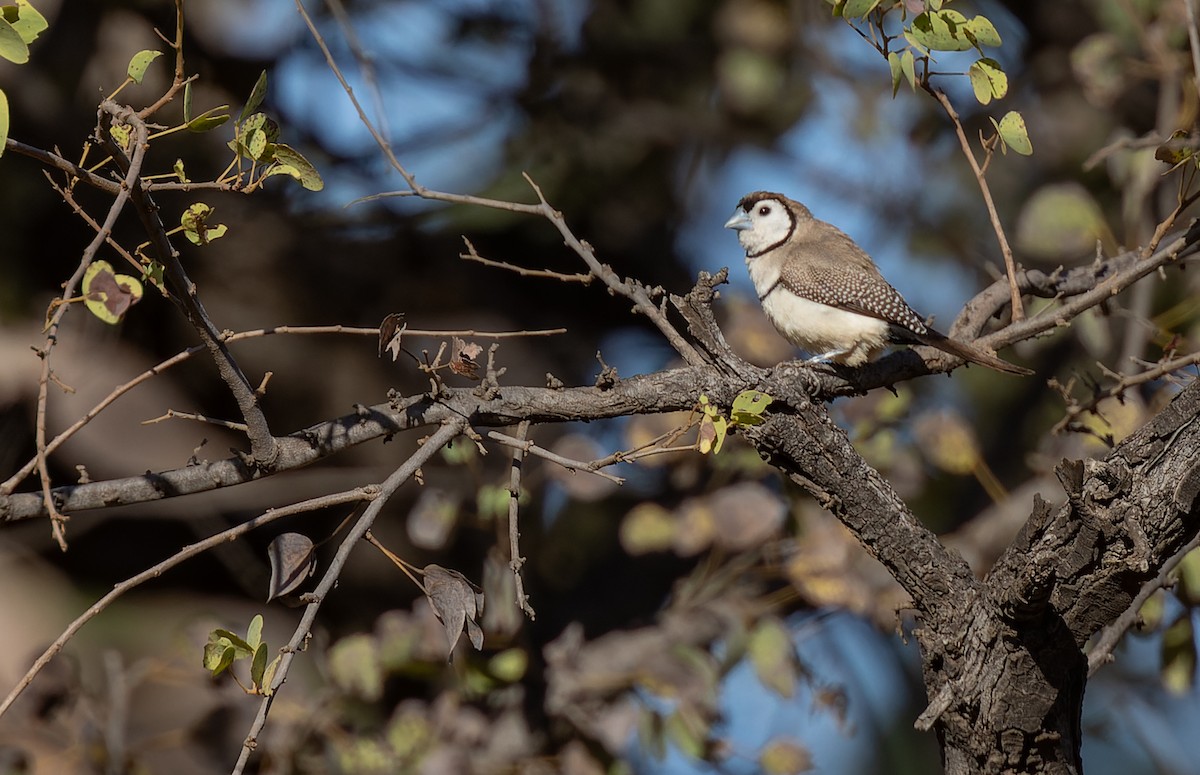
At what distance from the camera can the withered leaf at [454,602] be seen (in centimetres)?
207

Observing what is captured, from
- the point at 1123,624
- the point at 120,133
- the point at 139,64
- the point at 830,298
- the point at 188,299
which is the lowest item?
the point at 1123,624

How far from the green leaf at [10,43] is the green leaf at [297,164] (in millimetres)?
419

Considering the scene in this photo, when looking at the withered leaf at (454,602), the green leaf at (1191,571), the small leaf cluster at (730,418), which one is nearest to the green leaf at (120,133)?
the withered leaf at (454,602)

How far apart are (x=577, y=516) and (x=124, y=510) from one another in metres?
2.32

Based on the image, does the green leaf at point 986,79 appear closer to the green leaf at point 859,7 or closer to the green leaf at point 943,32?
the green leaf at point 943,32

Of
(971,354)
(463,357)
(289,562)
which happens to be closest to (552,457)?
(463,357)

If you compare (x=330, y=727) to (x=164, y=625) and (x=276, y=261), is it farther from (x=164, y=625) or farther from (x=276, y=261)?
(x=276, y=261)

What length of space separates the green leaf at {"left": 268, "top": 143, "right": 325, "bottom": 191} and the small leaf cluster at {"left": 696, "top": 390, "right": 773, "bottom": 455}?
2.77 ft

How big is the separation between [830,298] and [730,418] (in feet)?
4.99

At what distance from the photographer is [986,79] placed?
240cm

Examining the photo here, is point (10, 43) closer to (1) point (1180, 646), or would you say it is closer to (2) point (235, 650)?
(2) point (235, 650)

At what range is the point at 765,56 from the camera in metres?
6.28

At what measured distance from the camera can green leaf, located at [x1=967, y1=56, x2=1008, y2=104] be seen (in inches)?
94.1

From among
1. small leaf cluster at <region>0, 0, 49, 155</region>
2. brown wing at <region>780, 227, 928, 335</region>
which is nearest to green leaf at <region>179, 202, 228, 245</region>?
small leaf cluster at <region>0, 0, 49, 155</region>
